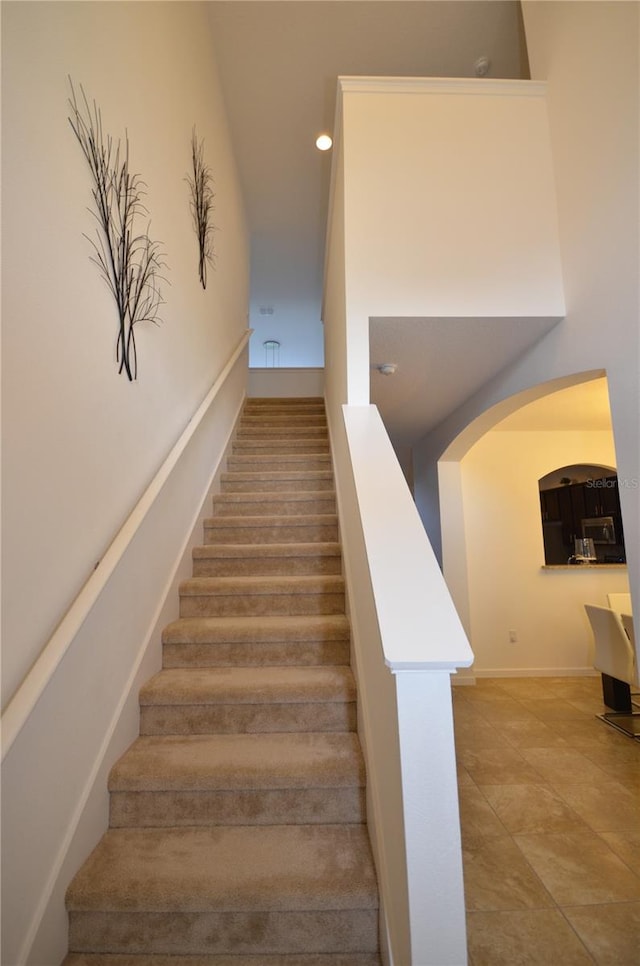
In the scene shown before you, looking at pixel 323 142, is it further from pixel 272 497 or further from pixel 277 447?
pixel 272 497

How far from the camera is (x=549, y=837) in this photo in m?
2.04

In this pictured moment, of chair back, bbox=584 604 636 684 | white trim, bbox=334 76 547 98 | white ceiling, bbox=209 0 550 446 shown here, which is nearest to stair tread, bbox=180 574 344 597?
white ceiling, bbox=209 0 550 446

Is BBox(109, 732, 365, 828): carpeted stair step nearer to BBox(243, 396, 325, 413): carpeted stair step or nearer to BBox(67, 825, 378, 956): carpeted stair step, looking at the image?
BBox(67, 825, 378, 956): carpeted stair step

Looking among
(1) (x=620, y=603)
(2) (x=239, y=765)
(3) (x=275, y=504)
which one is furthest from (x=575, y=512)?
(2) (x=239, y=765)

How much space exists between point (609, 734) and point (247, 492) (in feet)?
10.1

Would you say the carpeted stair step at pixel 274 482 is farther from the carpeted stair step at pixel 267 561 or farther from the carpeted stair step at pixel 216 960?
the carpeted stair step at pixel 216 960

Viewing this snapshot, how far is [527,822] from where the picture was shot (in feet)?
7.02

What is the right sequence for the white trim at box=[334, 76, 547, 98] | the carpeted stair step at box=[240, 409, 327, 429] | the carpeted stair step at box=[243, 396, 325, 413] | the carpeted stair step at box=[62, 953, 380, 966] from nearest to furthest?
the carpeted stair step at box=[62, 953, 380, 966] → the white trim at box=[334, 76, 547, 98] → the carpeted stair step at box=[240, 409, 327, 429] → the carpeted stair step at box=[243, 396, 325, 413]

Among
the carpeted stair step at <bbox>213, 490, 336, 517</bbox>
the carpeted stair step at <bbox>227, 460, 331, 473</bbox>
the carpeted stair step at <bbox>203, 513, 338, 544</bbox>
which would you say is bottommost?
the carpeted stair step at <bbox>203, 513, 338, 544</bbox>

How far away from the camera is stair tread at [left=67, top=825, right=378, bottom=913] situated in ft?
4.05

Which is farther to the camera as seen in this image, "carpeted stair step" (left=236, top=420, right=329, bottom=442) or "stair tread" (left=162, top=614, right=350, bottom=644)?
"carpeted stair step" (left=236, top=420, right=329, bottom=442)

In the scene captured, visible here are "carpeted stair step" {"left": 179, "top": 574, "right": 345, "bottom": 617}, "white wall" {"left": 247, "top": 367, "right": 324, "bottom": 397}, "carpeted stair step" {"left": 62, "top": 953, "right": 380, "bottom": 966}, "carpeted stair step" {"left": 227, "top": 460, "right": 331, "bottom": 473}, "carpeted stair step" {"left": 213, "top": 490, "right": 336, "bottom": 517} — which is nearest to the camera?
"carpeted stair step" {"left": 62, "top": 953, "right": 380, "bottom": 966}

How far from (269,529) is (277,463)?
0.97 m

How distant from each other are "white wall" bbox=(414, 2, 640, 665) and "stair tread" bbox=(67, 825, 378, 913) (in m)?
1.48
